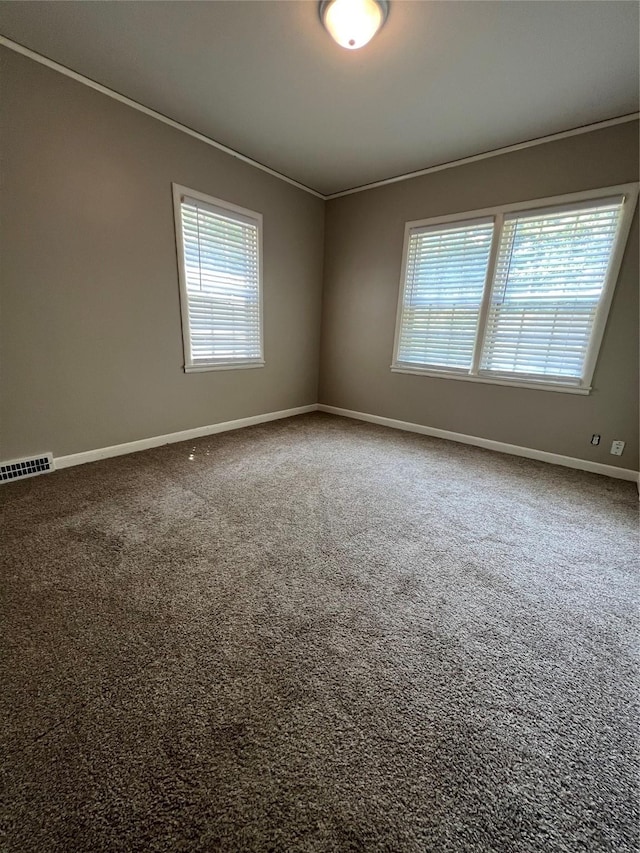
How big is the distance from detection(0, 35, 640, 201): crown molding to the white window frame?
17.8 inches

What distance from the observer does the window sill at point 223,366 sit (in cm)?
344

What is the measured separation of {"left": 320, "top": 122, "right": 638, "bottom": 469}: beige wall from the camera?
110 inches

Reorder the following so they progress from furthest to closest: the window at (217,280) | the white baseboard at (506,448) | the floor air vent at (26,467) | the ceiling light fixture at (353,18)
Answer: the window at (217,280)
the white baseboard at (506,448)
the floor air vent at (26,467)
the ceiling light fixture at (353,18)

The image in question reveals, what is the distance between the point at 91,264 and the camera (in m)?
2.64

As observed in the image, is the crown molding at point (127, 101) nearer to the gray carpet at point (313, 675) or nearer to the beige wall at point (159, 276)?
the beige wall at point (159, 276)

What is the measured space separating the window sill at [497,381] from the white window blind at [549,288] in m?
0.07

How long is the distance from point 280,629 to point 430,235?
392cm

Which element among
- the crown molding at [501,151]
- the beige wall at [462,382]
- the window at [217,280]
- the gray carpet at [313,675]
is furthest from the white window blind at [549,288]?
the window at [217,280]

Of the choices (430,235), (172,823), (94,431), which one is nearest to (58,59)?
(94,431)

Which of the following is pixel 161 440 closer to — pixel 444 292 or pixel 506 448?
pixel 444 292

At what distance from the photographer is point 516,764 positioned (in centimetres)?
97

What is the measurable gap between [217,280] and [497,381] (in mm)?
3045

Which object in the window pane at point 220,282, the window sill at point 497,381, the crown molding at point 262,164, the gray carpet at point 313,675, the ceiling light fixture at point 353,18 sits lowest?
the gray carpet at point 313,675

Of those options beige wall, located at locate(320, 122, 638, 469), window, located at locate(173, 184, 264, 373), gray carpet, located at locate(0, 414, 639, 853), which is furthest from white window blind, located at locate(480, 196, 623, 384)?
window, located at locate(173, 184, 264, 373)
